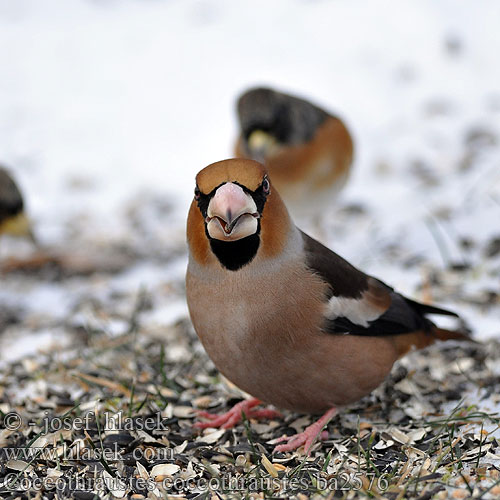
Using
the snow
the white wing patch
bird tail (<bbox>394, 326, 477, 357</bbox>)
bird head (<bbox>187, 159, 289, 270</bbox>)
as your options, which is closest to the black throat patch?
bird head (<bbox>187, 159, 289, 270</bbox>)

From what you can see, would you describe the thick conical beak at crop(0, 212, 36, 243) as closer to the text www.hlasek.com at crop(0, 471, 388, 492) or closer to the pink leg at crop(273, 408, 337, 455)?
the text www.hlasek.com at crop(0, 471, 388, 492)

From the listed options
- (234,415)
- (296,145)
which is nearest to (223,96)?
(296,145)

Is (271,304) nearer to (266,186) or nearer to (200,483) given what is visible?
(266,186)

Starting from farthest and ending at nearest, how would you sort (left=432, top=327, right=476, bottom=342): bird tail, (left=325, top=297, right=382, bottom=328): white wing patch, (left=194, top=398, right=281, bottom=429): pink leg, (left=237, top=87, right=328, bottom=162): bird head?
(left=237, top=87, right=328, bottom=162): bird head < (left=432, top=327, right=476, bottom=342): bird tail < (left=194, top=398, right=281, bottom=429): pink leg < (left=325, top=297, right=382, bottom=328): white wing patch

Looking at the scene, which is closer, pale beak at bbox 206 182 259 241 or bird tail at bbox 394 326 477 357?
pale beak at bbox 206 182 259 241

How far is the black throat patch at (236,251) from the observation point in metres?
3.03

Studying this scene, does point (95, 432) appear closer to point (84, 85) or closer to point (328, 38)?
point (84, 85)

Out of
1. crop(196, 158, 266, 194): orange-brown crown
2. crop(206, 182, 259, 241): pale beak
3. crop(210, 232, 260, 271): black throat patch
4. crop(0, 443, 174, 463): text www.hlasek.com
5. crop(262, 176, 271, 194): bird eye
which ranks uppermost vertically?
crop(196, 158, 266, 194): orange-brown crown

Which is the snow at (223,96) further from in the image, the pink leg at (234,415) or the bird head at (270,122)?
the pink leg at (234,415)

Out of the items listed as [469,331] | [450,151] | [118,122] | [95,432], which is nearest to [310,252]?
[95,432]

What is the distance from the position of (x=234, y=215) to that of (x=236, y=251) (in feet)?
0.88

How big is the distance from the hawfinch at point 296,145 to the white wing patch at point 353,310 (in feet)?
8.49

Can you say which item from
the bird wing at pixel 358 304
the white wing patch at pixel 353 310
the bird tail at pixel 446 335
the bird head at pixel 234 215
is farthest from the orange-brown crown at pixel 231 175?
the bird tail at pixel 446 335

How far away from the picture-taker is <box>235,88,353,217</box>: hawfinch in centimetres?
587
